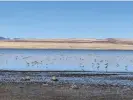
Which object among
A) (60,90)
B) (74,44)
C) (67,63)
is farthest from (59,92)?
(74,44)

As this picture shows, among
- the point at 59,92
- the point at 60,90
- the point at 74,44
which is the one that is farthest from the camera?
the point at 74,44

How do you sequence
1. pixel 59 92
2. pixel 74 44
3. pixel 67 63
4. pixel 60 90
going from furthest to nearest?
pixel 74 44
pixel 67 63
pixel 60 90
pixel 59 92

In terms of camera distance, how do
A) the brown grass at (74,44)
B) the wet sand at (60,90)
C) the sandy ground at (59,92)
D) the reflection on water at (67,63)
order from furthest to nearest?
the brown grass at (74,44), the reflection on water at (67,63), the wet sand at (60,90), the sandy ground at (59,92)

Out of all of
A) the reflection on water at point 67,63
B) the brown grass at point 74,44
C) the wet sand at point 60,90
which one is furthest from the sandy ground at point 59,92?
the brown grass at point 74,44

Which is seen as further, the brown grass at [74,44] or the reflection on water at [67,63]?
the brown grass at [74,44]

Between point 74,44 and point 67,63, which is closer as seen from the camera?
point 67,63

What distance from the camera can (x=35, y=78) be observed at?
45.8m

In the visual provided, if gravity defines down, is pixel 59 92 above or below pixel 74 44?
below

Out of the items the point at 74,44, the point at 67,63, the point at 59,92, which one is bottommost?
the point at 59,92

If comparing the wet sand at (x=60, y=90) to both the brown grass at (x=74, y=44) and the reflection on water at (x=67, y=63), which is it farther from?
the brown grass at (x=74, y=44)

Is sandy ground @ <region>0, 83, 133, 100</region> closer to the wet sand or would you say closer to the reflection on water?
the wet sand

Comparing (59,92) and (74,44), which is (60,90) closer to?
(59,92)

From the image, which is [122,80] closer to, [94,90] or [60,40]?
[94,90]

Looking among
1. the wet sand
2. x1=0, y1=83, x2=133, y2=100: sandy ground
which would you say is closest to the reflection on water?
the wet sand
